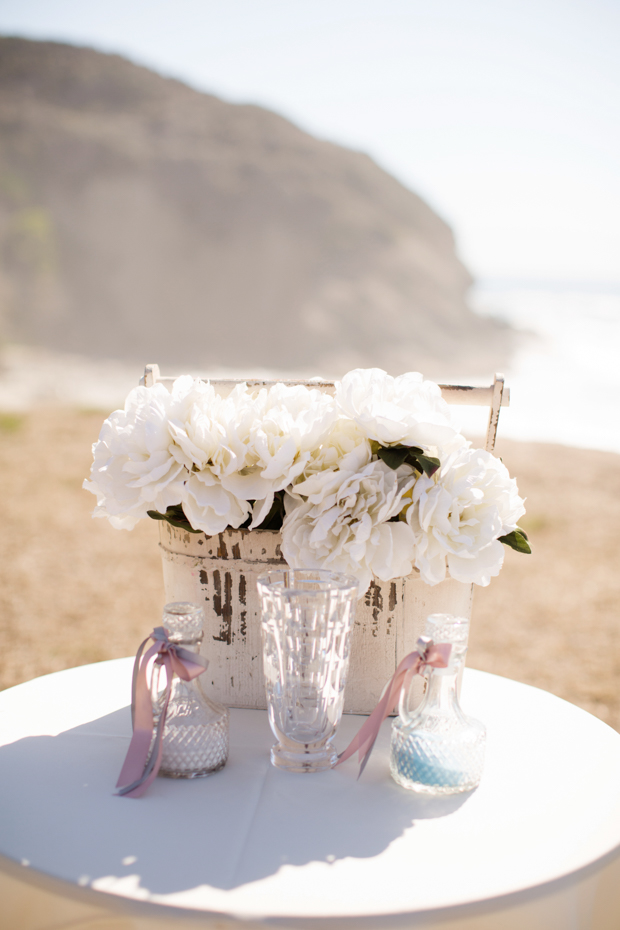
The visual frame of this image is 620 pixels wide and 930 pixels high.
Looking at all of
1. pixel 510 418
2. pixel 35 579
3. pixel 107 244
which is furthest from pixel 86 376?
pixel 35 579

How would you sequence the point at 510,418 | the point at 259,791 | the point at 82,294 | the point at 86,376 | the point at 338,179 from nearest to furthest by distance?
the point at 259,791 → the point at 510,418 → the point at 86,376 → the point at 82,294 → the point at 338,179

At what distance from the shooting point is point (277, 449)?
0.75 m

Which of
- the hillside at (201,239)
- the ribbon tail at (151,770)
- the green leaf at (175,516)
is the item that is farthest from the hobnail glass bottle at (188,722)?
the hillside at (201,239)

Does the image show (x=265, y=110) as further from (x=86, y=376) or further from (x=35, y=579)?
(x=35, y=579)

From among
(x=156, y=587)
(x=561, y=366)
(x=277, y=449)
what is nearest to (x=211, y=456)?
(x=277, y=449)

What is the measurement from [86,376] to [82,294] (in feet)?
14.1

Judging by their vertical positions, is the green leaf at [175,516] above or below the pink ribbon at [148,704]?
above

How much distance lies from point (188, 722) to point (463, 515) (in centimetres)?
37

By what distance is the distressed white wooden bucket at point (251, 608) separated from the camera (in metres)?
0.87

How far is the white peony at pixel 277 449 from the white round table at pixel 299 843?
297mm

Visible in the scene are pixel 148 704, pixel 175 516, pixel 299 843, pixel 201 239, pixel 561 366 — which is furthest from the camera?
pixel 201 239

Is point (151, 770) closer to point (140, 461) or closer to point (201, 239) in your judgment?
point (140, 461)

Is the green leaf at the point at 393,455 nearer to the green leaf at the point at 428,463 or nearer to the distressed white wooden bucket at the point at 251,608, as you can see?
the green leaf at the point at 428,463

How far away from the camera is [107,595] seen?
375 centimetres
